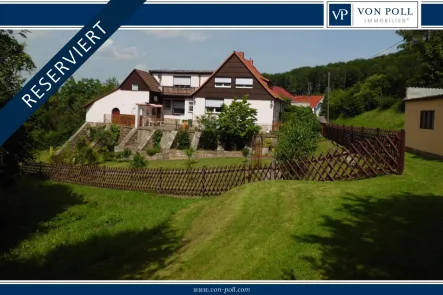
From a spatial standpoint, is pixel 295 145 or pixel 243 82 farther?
pixel 243 82

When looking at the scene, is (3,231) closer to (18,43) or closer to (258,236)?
(18,43)

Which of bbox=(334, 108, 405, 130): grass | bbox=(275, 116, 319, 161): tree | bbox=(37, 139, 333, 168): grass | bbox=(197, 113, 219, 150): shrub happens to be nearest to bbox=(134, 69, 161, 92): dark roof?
bbox=(197, 113, 219, 150): shrub

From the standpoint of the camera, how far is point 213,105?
31.2m

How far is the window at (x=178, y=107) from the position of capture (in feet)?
115

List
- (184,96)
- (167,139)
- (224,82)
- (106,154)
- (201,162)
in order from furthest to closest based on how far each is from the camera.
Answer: (184,96)
(224,82)
(167,139)
(106,154)
(201,162)

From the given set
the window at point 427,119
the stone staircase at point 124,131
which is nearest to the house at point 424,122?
the window at point 427,119

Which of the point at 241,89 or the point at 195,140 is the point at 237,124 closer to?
the point at 195,140

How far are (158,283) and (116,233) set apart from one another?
620cm

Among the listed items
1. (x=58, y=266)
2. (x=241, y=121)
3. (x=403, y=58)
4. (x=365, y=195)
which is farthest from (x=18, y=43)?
(x=403, y=58)

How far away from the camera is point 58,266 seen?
7.04 meters

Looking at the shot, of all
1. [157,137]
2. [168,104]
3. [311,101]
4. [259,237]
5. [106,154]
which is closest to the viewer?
[259,237]

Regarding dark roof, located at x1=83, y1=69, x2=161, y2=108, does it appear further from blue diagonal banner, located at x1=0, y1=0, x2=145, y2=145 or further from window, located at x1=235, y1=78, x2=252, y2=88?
blue diagonal banner, located at x1=0, y1=0, x2=145, y2=145

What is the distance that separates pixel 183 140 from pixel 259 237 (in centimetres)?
2337

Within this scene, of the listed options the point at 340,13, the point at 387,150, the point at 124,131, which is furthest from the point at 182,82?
the point at 340,13
